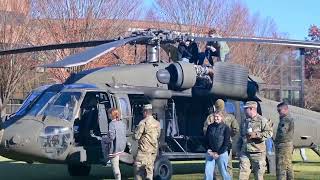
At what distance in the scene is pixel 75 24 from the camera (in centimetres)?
2692

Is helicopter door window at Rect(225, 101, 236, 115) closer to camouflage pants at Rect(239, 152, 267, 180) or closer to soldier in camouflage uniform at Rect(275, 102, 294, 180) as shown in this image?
soldier in camouflage uniform at Rect(275, 102, 294, 180)

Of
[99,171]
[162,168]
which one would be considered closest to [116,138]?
[162,168]

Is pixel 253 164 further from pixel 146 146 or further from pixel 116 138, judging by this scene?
pixel 116 138

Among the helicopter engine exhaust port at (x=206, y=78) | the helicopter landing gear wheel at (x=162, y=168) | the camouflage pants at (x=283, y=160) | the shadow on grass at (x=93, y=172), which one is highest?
the helicopter engine exhaust port at (x=206, y=78)

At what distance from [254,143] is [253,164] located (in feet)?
1.11

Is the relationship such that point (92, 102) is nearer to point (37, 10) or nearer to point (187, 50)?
point (187, 50)

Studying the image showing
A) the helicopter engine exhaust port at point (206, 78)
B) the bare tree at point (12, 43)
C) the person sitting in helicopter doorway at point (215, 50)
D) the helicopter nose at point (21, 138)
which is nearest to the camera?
the helicopter nose at point (21, 138)

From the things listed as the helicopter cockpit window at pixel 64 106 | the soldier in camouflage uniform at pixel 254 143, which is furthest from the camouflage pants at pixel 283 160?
the helicopter cockpit window at pixel 64 106

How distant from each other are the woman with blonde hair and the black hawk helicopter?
1925 millimetres

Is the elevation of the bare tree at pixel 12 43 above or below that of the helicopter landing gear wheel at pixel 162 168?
above

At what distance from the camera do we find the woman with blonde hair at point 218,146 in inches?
398

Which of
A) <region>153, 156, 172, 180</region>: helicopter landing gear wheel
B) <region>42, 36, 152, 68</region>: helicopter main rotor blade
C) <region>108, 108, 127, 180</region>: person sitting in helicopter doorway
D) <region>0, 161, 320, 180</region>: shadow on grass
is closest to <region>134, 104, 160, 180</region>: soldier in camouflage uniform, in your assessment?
<region>108, 108, 127, 180</region>: person sitting in helicopter doorway

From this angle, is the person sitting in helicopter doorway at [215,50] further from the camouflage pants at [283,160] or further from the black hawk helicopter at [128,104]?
the camouflage pants at [283,160]

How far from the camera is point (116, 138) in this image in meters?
10.9
